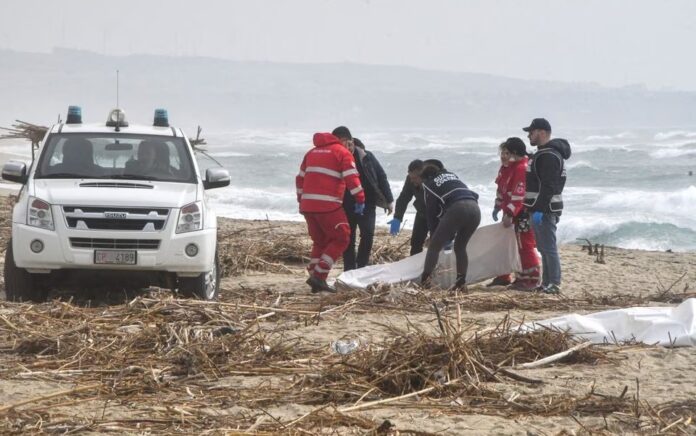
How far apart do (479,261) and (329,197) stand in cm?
183

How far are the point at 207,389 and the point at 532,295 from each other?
16.1 feet

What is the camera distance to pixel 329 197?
10852mm

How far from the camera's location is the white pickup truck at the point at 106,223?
9.24 m

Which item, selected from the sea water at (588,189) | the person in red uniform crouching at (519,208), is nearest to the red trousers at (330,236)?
the person in red uniform crouching at (519,208)

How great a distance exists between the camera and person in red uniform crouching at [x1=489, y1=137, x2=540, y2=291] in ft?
37.3

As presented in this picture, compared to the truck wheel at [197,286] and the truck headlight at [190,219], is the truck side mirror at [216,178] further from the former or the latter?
the truck wheel at [197,286]

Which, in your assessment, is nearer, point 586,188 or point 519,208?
point 519,208

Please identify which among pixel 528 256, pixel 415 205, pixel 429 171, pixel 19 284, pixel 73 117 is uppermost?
pixel 73 117

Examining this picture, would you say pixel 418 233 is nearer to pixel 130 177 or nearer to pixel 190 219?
pixel 190 219

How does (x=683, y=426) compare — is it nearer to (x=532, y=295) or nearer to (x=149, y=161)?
(x=532, y=295)

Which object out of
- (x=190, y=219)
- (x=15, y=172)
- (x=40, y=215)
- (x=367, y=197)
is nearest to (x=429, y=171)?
(x=367, y=197)

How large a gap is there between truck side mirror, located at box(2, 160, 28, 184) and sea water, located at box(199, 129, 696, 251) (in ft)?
35.0

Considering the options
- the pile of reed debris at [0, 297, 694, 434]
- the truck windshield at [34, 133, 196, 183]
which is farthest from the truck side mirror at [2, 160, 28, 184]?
the pile of reed debris at [0, 297, 694, 434]

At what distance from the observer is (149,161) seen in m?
10.4
